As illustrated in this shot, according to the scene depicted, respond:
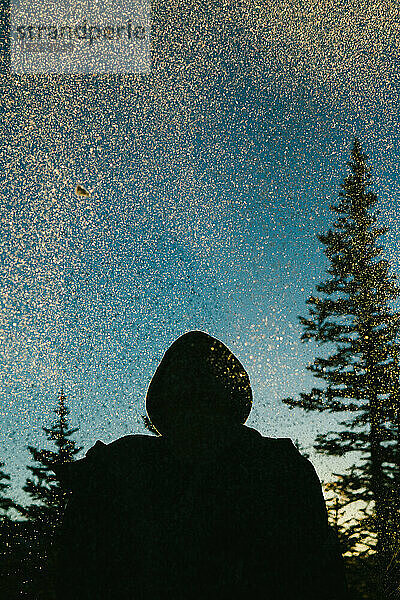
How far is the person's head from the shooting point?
2.12 meters

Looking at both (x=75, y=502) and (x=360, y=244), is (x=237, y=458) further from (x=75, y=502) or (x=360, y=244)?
(x=360, y=244)

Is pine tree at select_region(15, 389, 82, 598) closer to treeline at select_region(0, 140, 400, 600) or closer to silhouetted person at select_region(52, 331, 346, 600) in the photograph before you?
treeline at select_region(0, 140, 400, 600)

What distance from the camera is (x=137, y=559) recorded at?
1805 millimetres

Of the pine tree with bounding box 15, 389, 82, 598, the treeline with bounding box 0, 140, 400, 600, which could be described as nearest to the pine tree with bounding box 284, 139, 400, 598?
the treeline with bounding box 0, 140, 400, 600

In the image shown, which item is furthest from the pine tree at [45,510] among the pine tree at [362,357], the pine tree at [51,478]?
the pine tree at [362,357]

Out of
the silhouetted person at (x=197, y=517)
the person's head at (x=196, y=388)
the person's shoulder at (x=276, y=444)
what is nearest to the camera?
the silhouetted person at (x=197, y=517)

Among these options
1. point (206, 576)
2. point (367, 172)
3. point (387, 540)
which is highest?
point (367, 172)

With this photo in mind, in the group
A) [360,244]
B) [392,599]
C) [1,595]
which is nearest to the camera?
[392,599]

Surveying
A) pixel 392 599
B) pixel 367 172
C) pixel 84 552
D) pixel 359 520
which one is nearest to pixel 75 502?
pixel 84 552

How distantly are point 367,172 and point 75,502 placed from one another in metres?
19.9

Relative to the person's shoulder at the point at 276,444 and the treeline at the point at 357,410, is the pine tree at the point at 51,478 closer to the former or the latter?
the treeline at the point at 357,410

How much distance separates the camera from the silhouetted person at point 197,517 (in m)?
1.80

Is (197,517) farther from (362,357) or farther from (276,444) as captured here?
(362,357)

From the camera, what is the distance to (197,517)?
76.5 inches
